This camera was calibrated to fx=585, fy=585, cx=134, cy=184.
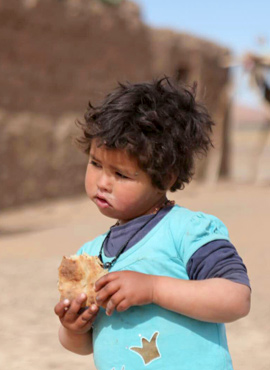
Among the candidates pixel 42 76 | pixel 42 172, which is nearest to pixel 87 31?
pixel 42 76

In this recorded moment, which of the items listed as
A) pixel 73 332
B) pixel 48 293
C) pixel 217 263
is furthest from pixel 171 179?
pixel 48 293

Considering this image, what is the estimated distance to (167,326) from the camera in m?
1.38

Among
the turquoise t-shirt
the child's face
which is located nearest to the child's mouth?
the child's face

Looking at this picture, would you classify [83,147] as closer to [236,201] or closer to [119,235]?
[119,235]

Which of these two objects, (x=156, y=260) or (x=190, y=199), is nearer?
(x=156, y=260)

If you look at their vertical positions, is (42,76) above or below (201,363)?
above

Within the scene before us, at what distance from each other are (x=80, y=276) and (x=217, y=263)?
34 cm

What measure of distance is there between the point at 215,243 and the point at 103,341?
1.24ft

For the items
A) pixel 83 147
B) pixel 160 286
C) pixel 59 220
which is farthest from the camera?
pixel 59 220

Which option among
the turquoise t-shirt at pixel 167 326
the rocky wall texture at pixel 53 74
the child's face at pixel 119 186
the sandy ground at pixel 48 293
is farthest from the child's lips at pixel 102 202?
the rocky wall texture at pixel 53 74

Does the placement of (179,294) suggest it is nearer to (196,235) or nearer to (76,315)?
(196,235)

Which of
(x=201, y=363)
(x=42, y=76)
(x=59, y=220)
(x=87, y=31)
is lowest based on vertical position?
(x=201, y=363)

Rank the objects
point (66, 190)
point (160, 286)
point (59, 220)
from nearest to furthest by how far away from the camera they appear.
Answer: point (160, 286) < point (59, 220) < point (66, 190)

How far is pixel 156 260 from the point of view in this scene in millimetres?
1396
